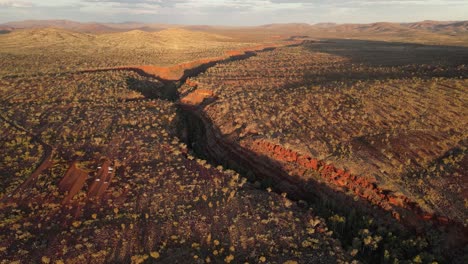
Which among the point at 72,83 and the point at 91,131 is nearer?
the point at 91,131

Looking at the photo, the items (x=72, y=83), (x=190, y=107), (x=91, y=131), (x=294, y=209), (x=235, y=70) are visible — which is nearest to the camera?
(x=294, y=209)

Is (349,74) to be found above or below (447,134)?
above

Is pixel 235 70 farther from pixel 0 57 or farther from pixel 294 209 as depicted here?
pixel 0 57

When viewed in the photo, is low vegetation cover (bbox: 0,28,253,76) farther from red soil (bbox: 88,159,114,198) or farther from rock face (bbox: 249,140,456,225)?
rock face (bbox: 249,140,456,225)

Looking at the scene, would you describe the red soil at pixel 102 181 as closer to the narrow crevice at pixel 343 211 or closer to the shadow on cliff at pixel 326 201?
the narrow crevice at pixel 343 211

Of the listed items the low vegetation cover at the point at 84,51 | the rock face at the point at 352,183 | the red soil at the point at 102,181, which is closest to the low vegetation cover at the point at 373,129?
the rock face at the point at 352,183

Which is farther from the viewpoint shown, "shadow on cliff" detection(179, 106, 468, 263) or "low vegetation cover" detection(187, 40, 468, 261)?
"low vegetation cover" detection(187, 40, 468, 261)

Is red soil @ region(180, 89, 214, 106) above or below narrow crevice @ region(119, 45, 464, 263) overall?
above

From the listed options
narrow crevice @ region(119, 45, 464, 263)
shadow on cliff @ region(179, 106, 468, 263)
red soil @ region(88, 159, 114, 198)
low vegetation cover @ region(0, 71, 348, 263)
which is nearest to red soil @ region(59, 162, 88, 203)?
low vegetation cover @ region(0, 71, 348, 263)

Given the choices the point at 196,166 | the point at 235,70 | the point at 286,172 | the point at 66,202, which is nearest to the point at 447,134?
the point at 286,172

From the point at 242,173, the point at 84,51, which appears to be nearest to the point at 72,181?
the point at 242,173

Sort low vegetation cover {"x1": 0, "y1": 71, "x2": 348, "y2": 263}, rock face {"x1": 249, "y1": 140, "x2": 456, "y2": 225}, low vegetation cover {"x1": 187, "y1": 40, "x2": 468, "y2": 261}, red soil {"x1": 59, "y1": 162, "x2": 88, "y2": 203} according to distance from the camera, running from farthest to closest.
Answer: red soil {"x1": 59, "y1": 162, "x2": 88, "y2": 203}
low vegetation cover {"x1": 187, "y1": 40, "x2": 468, "y2": 261}
rock face {"x1": 249, "y1": 140, "x2": 456, "y2": 225}
low vegetation cover {"x1": 0, "y1": 71, "x2": 348, "y2": 263}
